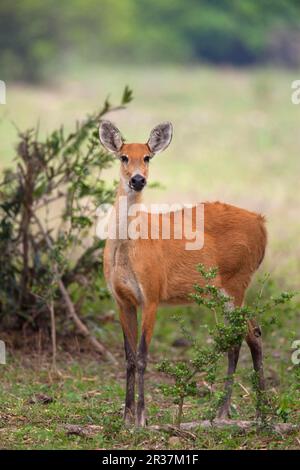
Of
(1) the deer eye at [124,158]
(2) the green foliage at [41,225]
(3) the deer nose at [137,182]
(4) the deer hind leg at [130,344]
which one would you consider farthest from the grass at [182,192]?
(1) the deer eye at [124,158]

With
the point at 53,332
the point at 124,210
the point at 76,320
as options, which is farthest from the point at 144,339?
the point at 76,320

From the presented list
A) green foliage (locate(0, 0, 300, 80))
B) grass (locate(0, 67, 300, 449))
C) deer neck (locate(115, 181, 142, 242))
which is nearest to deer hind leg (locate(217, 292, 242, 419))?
grass (locate(0, 67, 300, 449))

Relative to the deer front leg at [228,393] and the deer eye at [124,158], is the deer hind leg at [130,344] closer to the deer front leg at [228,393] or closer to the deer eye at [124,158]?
the deer front leg at [228,393]

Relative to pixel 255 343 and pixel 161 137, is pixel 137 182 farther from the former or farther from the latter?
pixel 255 343

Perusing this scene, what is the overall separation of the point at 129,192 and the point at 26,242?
8.76 feet

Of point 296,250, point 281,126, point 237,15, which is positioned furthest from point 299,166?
point 237,15

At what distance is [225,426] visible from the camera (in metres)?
7.77

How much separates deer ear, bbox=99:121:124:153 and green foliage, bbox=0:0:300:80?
34186 millimetres

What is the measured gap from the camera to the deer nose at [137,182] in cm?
812

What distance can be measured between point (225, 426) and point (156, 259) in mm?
1483

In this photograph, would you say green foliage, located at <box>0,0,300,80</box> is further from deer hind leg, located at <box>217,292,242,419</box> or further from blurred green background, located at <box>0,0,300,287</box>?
deer hind leg, located at <box>217,292,242,419</box>

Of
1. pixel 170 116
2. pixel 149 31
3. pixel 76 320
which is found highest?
pixel 149 31

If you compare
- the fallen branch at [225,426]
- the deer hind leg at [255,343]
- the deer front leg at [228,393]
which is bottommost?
the fallen branch at [225,426]

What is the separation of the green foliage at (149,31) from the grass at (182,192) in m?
2.67
